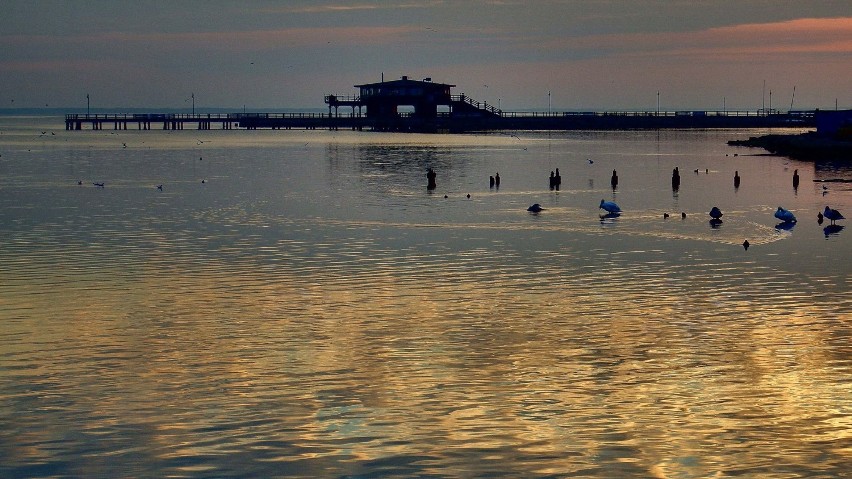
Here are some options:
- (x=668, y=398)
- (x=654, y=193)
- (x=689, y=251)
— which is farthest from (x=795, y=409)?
(x=654, y=193)

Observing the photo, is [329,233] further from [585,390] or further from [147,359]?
[585,390]

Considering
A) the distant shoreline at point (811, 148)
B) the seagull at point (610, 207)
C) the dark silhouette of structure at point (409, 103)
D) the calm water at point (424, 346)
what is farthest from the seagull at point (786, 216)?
the dark silhouette of structure at point (409, 103)

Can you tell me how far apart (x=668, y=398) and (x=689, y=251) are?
788 inches

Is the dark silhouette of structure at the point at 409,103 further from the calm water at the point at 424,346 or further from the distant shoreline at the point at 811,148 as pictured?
the calm water at the point at 424,346

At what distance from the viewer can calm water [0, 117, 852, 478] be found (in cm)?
1608

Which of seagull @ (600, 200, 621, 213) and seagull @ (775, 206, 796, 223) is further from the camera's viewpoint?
seagull @ (600, 200, 621, 213)

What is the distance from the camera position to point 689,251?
38.2 m

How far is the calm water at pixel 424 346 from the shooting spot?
16.1 m

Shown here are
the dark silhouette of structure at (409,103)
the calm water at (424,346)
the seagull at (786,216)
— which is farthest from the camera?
the dark silhouette of structure at (409,103)

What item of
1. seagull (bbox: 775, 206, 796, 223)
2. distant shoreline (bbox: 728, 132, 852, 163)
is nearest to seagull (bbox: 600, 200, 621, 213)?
seagull (bbox: 775, 206, 796, 223)

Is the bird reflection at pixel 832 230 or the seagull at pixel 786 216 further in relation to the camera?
the seagull at pixel 786 216

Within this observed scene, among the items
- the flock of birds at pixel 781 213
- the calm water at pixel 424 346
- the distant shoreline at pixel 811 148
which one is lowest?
the calm water at pixel 424 346

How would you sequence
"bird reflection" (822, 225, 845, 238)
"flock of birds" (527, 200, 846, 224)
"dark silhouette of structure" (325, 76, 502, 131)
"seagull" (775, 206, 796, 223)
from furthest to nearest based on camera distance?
"dark silhouette of structure" (325, 76, 502, 131), "seagull" (775, 206, 796, 223), "flock of birds" (527, 200, 846, 224), "bird reflection" (822, 225, 845, 238)

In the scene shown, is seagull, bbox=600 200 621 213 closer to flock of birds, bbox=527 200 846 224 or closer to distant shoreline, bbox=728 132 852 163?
Result: flock of birds, bbox=527 200 846 224
